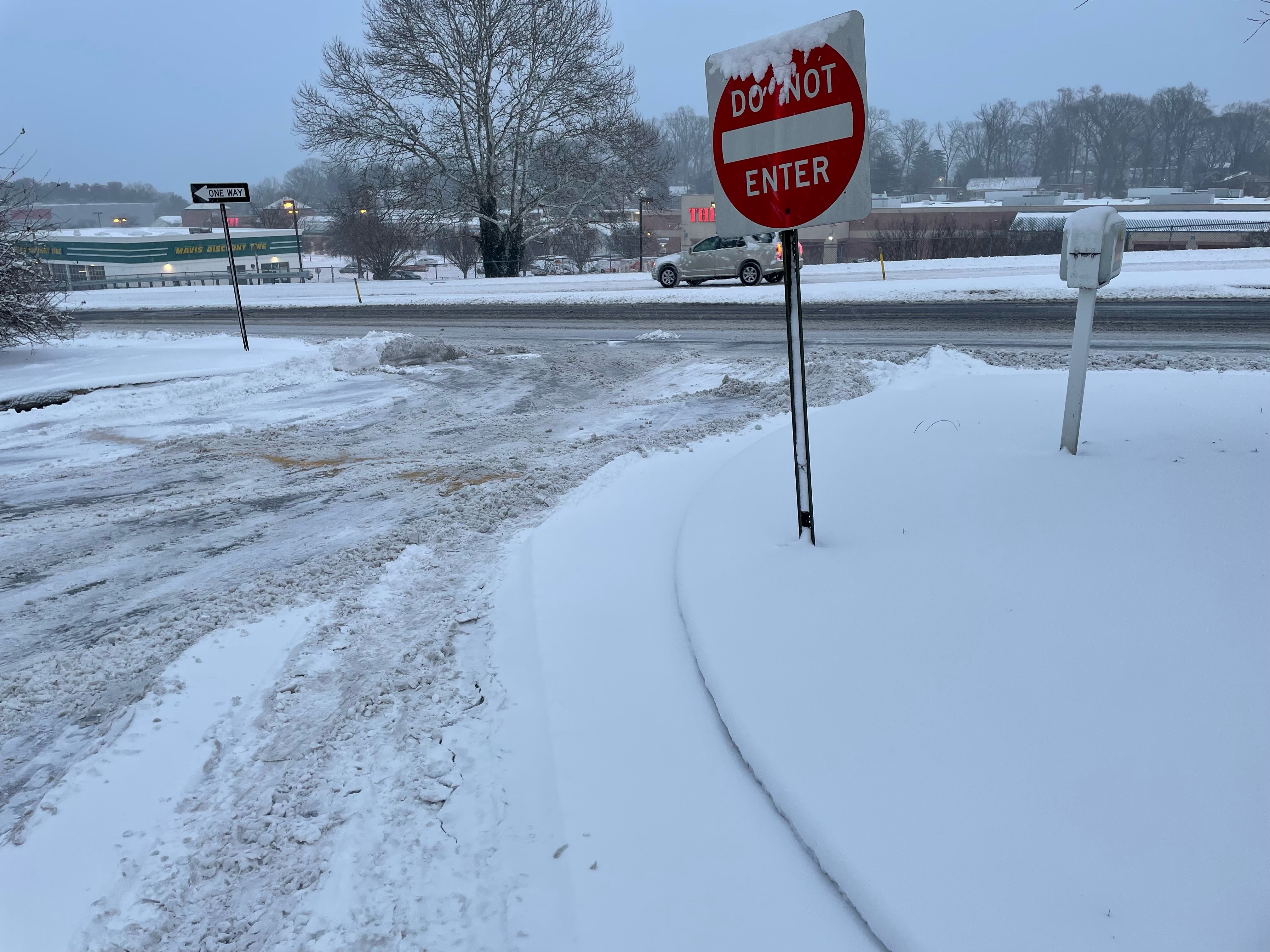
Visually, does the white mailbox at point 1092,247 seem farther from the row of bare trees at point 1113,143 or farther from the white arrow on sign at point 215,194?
the row of bare trees at point 1113,143

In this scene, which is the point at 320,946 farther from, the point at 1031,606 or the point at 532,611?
the point at 1031,606

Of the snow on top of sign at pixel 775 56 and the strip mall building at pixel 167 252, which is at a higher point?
the strip mall building at pixel 167 252

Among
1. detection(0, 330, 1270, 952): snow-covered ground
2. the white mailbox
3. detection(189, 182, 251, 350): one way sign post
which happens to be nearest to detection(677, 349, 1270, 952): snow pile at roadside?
detection(0, 330, 1270, 952): snow-covered ground

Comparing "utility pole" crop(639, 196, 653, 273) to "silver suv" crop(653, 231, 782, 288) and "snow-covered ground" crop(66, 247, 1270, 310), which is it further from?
"silver suv" crop(653, 231, 782, 288)

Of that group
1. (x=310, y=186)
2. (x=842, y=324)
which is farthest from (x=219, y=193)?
(x=310, y=186)

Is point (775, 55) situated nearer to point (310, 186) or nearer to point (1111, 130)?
point (1111, 130)

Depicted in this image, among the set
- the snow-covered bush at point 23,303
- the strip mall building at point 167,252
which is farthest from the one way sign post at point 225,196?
the strip mall building at point 167,252

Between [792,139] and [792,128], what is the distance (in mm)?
49

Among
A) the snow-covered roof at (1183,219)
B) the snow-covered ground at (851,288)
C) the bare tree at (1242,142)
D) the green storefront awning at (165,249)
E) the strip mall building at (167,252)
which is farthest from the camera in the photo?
the bare tree at (1242,142)

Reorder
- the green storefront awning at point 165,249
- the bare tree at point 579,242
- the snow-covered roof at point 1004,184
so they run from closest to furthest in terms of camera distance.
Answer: the bare tree at point 579,242 < the green storefront awning at point 165,249 < the snow-covered roof at point 1004,184

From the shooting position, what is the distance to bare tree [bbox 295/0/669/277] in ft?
108

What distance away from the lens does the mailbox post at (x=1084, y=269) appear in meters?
4.57

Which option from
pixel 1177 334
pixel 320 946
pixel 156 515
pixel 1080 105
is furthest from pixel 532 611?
pixel 1080 105

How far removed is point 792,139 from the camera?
371cm
